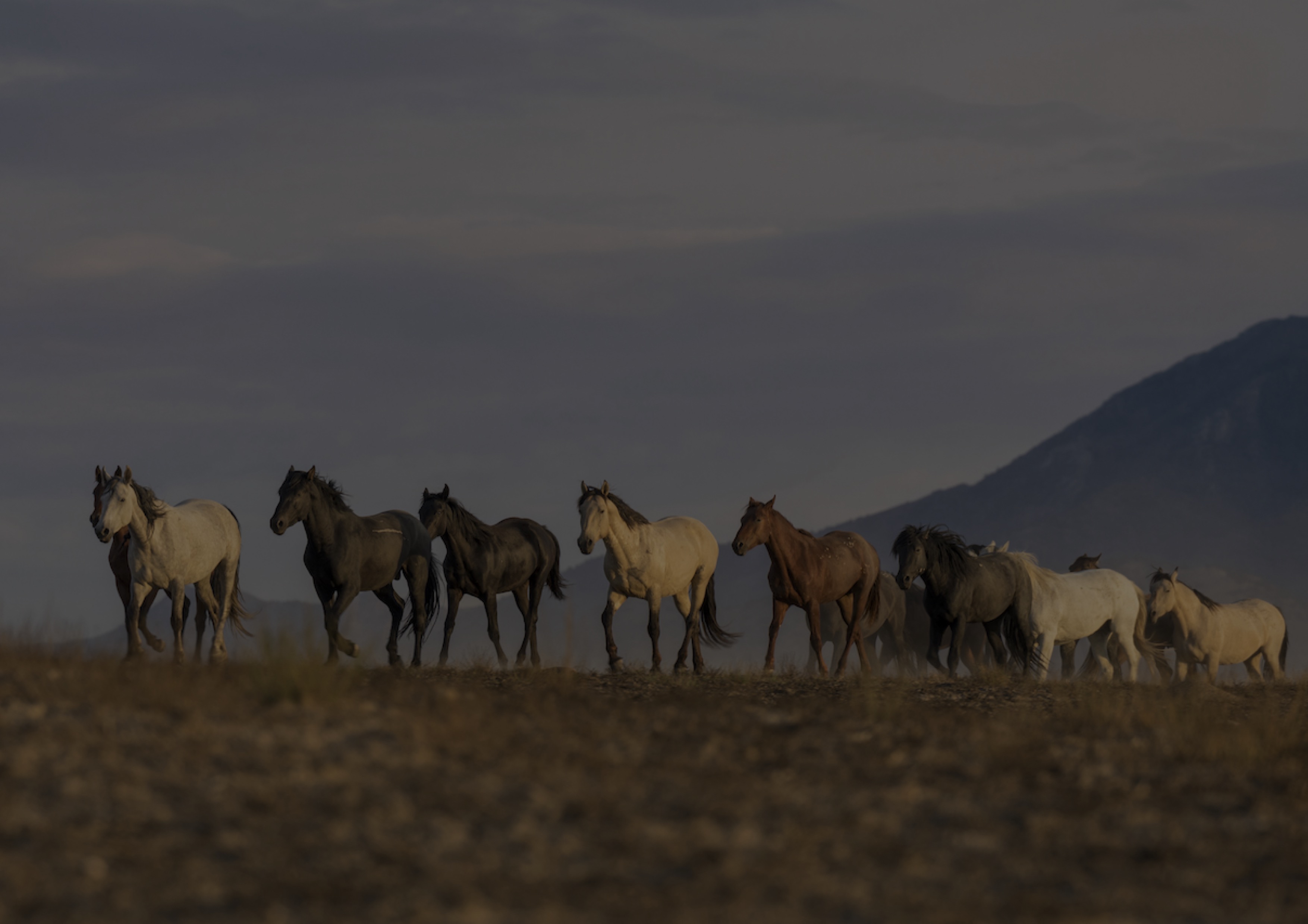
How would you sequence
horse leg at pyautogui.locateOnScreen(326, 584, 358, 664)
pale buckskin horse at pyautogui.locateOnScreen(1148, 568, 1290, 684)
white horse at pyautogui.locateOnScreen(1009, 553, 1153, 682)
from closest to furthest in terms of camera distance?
horse leg at pyautogui.locateOnScreen(326, 584, 358, 664) → white horse at pyautogui.locateOnScreen(1009, 553, 1153, 682) → pale buckskin horse at pyautogui.locateOnScreen(1148, 568, 1290, 684)

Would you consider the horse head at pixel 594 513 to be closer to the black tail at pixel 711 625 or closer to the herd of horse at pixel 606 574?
the herd of horse at pixel 606 574

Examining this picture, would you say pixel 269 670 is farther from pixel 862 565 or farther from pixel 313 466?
pixel 862 565

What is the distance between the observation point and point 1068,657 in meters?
25.3


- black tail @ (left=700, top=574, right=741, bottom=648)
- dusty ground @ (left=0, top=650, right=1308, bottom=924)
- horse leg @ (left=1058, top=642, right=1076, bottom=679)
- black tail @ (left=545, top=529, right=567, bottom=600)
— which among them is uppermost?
black tail @ (left=545, top=529, right=567, bottom=600)

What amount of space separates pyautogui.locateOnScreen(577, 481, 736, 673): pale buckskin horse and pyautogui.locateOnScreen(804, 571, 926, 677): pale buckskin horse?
4.36 meters

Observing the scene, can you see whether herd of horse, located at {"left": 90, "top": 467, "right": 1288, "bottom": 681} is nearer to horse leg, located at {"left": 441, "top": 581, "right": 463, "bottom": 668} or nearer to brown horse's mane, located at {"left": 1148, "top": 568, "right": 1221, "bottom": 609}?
horse leg, located at {"left": 441, "top": 581, "right": 463, "bottom": 668}

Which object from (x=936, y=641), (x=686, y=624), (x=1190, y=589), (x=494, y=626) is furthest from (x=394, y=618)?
(x=1190, y=589)

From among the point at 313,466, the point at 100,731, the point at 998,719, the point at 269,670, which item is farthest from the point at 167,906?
the point at 313,466

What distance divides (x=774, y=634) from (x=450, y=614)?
4.42 meters

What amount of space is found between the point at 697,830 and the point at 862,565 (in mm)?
14472

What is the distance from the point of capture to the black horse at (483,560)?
67.1 feet

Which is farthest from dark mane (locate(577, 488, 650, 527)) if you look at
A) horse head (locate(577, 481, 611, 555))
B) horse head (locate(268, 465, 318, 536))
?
horse head (locate(268, 465, 318, 536))

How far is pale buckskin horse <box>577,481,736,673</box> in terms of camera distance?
1894 cm

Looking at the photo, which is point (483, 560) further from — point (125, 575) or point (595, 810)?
point (595, 810)
